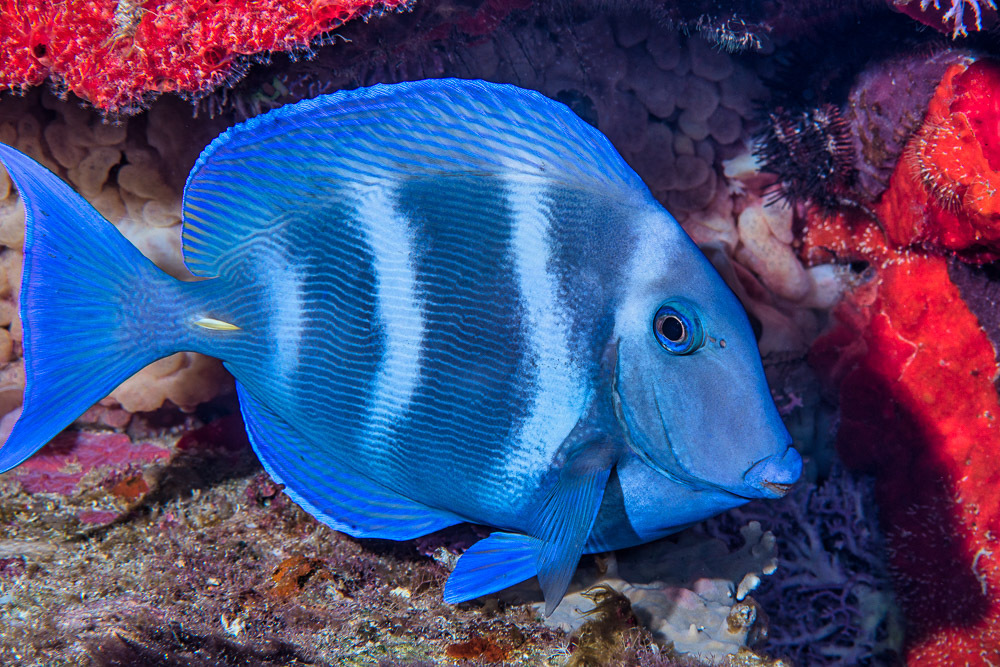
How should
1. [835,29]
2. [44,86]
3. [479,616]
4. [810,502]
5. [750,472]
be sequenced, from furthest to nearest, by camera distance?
[810,502], [835,29], [44,86], [479,616], [750,472]

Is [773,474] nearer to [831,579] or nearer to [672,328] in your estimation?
[672,328]

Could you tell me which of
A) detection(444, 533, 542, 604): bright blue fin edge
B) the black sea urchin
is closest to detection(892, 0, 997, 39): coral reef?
the black sea urchin

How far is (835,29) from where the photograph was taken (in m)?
2.64

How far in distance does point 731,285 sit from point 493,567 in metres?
1.88

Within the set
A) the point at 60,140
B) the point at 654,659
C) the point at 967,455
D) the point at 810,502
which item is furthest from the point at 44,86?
the point at 967,455

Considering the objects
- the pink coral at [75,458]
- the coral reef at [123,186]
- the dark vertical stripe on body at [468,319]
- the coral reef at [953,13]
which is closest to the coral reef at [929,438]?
the coral reef at [953,13]

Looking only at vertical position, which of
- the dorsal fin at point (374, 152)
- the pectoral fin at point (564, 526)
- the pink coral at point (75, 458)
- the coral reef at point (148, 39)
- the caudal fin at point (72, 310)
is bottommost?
the pink coral at point (75, 458)

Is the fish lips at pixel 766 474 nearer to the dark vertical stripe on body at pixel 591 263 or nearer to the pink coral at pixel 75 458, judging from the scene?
the dark vertical stripe on body at pixel 591 263

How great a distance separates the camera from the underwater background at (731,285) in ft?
5.83

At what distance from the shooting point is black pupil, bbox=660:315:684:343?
1256 millimetres

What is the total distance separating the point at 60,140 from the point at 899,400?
401 cm

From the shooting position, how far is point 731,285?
274cm

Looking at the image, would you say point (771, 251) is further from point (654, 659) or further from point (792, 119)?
point (654, 659)

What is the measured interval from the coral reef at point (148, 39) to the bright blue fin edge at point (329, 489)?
1056 millimetres
